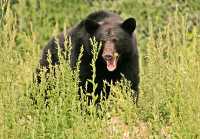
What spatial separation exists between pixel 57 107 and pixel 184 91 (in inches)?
37.2

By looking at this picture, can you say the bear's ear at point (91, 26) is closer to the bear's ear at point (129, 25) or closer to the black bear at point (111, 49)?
the black bear at point (111, 49)

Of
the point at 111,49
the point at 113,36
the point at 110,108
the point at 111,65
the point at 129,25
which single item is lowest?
the point at 110,108

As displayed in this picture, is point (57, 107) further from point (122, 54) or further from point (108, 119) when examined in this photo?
point (122, 54)

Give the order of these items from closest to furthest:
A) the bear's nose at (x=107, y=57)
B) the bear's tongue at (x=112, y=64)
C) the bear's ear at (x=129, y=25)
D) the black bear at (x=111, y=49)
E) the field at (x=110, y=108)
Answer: the field at (x=110, y=108) < the bear's nose at (x=107, y=57) < the bear's tongue at (x=112, y=64) < the black bear at (x=111, y=49) < the bear's ear at (x=129, y=25)

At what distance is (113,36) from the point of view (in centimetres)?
809

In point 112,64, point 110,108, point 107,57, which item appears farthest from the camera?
point 112,64

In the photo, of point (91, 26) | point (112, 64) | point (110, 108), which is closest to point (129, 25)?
point (91, 26)

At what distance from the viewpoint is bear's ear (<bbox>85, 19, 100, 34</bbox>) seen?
8156mm

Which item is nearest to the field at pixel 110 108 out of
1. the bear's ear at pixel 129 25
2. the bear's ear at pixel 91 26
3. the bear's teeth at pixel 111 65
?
the bear's teeth at pixel 111 65

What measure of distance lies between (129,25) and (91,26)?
0.40m

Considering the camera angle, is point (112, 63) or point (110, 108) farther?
point (112, 63)

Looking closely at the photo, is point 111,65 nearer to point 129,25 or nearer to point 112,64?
point 112,64

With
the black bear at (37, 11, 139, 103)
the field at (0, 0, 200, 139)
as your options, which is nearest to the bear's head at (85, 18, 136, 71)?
the black bear at (37, 11, 139, 103)

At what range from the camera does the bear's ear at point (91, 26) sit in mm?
8156
